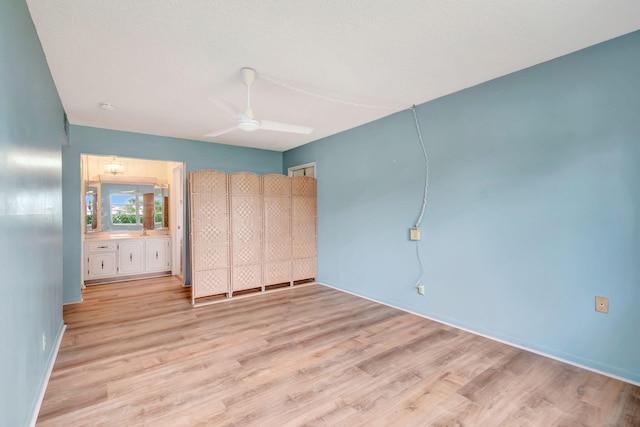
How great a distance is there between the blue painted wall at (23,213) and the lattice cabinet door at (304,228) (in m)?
3.06

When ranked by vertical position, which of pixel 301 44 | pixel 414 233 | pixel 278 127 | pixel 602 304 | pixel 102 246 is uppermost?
pixel 301 44

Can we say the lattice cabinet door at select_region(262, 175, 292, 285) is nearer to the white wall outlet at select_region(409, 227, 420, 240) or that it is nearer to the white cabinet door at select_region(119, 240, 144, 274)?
the white wall outlet at select_region(409, 227, 420, 240)

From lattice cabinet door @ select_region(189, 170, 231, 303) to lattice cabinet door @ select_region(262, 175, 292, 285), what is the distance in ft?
2.00

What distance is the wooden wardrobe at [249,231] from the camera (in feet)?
13.7

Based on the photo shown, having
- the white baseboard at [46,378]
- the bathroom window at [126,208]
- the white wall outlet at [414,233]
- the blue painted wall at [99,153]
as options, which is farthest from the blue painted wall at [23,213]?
the bathroom window at [126,208]

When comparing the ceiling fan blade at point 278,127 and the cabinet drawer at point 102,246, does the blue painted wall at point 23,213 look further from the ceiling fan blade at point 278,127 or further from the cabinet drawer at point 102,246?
the cabinet drawer at point 102,246

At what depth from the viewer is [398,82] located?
2.88m

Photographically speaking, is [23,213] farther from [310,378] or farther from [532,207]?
[532,207]

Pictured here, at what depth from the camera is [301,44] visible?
7.23 feet

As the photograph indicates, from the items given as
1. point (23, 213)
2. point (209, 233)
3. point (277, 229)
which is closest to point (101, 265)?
point (209, 233)

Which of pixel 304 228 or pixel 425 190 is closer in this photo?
pixel 425 190

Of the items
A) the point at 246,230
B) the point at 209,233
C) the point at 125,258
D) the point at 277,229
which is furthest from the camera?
the point at 125,258

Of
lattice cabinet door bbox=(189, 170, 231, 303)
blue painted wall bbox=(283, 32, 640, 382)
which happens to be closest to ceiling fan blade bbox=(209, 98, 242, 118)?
lattice cabinet door bbox=(189, 170, 231, 303)

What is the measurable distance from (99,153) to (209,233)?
1.95m
